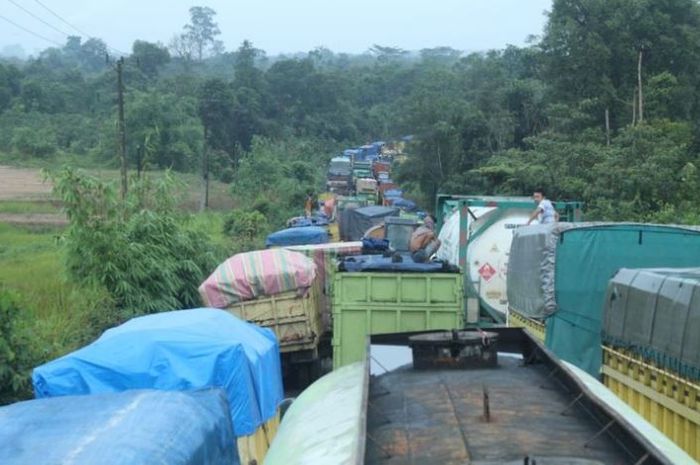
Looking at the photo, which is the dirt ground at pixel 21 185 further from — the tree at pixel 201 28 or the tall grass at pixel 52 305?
the tree at pixel 201 28

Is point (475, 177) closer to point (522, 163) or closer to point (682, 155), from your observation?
point (522, 163)

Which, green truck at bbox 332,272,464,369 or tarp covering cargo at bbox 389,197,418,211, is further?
tarp covering cargo at bbox 389,197,418,211

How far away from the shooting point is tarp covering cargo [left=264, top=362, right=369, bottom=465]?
4203 mm

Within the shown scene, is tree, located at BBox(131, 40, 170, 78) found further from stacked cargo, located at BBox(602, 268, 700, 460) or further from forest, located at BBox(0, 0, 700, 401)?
stacked cargo, located at BBox(602, 268, 700, 460)

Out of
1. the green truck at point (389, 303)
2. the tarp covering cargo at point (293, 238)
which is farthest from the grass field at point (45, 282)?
the green truck at point (389, 303)

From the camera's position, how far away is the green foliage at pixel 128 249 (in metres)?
15.9

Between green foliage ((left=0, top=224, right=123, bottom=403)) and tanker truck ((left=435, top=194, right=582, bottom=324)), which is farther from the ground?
tanker truck ((left=435, top=194, right=582, bottom=324))

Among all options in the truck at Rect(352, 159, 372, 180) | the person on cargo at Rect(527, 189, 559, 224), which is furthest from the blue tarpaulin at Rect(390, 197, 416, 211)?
the person on cargo at Rect(527, 189, 559, 224)

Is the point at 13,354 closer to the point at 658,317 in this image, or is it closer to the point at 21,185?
the point at 658,317

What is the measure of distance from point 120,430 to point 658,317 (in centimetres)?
390

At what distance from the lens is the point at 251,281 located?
47.7 ft

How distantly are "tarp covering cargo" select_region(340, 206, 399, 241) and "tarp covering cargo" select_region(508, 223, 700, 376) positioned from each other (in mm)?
20192

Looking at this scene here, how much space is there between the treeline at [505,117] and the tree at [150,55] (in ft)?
31.3

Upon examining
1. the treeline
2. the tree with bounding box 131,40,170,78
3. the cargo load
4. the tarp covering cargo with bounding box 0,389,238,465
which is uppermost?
the tree with bounding box 131,40,170,78
